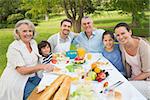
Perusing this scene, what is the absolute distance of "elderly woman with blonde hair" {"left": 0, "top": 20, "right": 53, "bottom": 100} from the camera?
183 centimetres

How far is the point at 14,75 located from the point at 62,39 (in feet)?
2.53

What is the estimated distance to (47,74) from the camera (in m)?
1.68

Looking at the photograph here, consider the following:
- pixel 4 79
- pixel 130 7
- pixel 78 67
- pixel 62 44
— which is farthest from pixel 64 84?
pixel 130 7

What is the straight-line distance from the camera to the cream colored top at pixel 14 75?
6.02 feet

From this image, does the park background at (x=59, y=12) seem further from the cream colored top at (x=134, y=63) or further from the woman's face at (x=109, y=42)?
the cream colored top at (x=134, y=63)

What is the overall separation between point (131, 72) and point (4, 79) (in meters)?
0.93

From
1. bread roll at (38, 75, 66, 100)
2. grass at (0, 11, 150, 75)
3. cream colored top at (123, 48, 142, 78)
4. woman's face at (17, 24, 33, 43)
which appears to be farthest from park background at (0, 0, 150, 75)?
bread roll at (38, 75, 66, 100)

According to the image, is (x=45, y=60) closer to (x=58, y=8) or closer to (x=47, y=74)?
(x=47, y=74)

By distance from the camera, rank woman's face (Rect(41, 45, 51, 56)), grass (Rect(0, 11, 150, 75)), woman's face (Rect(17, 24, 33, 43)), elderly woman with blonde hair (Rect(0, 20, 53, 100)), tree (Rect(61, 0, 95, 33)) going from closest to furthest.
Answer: elderly woman with blonde hair (Rect(0, 20, 53, 100))
woman's face (Rect(17, 24, 33, 43))
woman's face (Rect(41, 45, 51, 56))
tree (Rect(61, 0, 95, 33))
grass (Rect(0, 11, 150, 75))

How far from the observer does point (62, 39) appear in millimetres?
2539

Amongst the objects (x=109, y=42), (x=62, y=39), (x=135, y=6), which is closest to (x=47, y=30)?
(x=135, y=6)

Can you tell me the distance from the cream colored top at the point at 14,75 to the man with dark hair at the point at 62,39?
0.62 meters

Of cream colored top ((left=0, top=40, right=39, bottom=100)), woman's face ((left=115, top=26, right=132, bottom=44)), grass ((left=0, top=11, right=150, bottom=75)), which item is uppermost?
woman's face ((left=115, top=26, right=132, bottom=44))

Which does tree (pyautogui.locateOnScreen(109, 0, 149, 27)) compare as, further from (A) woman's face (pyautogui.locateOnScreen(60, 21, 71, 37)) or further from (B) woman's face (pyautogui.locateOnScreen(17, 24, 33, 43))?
(B) woman's face (pyautogui.locateOnScreen(17, 24, 33, 43))
